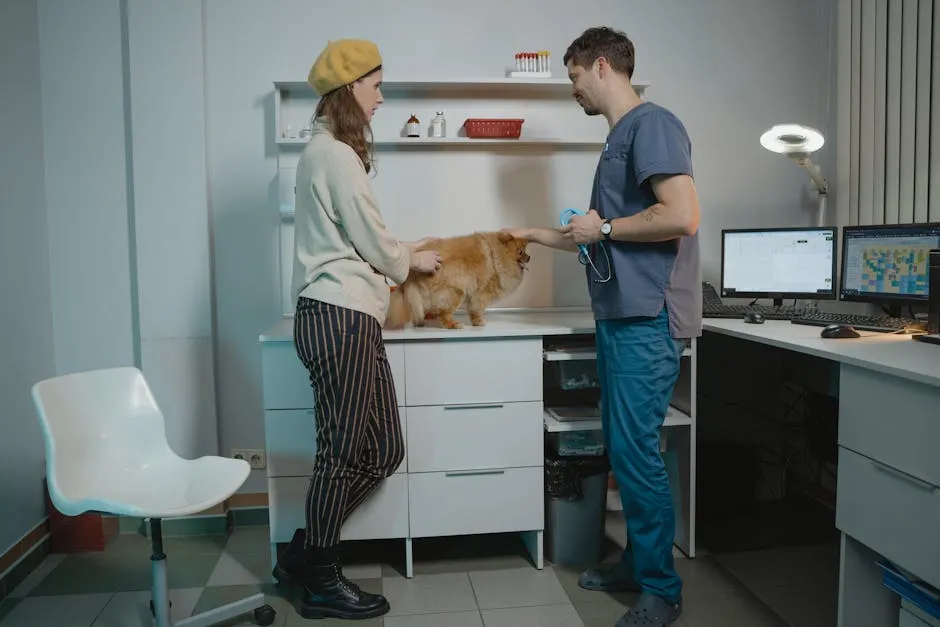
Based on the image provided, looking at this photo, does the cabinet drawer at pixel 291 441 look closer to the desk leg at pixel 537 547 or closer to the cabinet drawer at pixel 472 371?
the cabinet drawer at pixel 472 371

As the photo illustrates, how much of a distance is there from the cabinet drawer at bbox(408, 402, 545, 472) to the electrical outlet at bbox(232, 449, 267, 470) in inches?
36.3

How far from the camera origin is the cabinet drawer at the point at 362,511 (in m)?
2.49

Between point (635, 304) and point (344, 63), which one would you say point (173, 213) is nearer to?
point (344, 63)

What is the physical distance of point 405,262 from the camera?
2209 millimetres

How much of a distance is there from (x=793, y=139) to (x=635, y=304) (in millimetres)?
1196

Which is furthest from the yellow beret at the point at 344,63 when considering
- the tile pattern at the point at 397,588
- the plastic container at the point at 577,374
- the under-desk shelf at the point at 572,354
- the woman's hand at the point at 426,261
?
the tile pattern at the point at 397,588

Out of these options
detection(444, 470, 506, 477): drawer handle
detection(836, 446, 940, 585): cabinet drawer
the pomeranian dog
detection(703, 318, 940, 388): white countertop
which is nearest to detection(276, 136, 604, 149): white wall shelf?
the pomeranian dog

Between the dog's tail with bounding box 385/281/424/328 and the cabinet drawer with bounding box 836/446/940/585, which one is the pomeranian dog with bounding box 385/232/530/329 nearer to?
the dog's tail with bounding box 385/281/424/328

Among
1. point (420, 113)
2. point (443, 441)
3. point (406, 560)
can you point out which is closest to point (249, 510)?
point (406, 560)

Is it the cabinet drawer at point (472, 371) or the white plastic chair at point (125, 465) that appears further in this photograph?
the cabinet drawer at point (472, 371)

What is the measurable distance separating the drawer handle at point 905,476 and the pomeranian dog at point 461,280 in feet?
4.15

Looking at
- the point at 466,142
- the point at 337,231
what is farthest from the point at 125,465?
the point at 466,142

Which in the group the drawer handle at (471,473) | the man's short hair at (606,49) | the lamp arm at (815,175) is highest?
the man's short hair at (606,49)

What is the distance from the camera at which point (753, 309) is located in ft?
9.14
